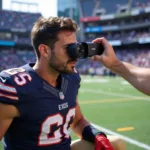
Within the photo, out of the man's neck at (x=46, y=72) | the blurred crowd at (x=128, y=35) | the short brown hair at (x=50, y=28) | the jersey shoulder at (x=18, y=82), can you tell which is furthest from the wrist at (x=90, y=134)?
the blurred crowd at (x=128, y=35)

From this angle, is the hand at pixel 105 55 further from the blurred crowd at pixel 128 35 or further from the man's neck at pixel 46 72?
the blurred crowd at pixel 128 35

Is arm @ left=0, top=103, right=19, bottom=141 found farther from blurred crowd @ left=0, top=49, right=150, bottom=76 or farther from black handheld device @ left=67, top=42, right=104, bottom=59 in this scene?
blurred crowd @ left=0, top=49, right=150, bottom=76

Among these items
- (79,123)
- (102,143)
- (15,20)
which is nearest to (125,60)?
(15,20)

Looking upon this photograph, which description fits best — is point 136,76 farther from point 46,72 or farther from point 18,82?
point 18,82

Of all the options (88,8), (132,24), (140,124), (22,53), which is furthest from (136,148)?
(88,8)

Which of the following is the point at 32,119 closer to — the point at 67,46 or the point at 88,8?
the point at 67,46

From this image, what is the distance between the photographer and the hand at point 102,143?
215cm

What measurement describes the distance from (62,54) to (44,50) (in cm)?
17

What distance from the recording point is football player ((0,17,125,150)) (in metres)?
1.83

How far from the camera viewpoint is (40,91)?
1930 mm

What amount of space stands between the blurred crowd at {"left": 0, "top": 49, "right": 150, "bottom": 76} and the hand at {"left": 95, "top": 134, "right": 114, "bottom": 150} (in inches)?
1085

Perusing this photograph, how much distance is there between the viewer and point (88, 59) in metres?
34.6

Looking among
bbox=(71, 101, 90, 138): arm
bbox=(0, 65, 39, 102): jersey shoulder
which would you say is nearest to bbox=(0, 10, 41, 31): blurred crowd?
bbox=(71, 101, 90, 138): arm

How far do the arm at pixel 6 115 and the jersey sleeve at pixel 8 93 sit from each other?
37 mm
